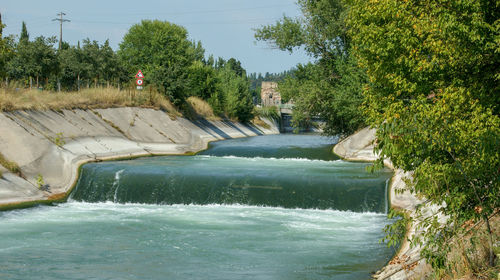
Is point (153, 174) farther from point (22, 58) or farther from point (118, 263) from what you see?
point (22, 58)

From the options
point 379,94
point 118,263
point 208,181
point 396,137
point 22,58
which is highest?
point 22,58

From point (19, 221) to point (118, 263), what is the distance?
6.59m

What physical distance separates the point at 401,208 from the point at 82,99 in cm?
2262

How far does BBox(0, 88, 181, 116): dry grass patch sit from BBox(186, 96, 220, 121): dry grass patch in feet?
13.5

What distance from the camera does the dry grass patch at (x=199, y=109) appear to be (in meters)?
50.8

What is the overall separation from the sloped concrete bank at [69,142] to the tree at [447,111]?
14873 mm

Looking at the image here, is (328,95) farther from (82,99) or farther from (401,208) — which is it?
(401,208)

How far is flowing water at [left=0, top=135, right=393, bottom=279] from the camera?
13.2 m

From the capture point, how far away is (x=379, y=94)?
53.4 ft

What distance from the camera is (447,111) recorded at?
10.5m

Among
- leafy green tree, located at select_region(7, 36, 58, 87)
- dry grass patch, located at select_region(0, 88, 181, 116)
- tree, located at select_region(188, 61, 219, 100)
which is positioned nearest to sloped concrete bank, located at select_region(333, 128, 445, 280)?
dry grass patch, located at select_region(0, 88, 181, 116)

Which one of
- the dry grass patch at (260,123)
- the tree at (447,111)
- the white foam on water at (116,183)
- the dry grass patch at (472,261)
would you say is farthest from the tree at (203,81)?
the dry grass patch at (472,261)

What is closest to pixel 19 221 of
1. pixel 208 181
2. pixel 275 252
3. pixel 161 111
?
pixel 208 181

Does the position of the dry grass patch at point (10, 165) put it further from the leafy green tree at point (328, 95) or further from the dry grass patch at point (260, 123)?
the dry grass patch at point (260, 123)
